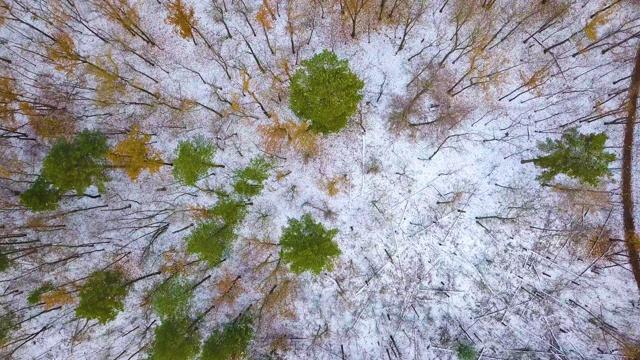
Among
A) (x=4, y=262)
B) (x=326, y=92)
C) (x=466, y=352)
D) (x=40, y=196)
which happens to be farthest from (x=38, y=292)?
(x=466, y=352)

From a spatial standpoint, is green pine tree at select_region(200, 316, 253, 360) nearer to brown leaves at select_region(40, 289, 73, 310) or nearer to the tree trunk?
brown leaves at select_region(40, 289, 73, 310)

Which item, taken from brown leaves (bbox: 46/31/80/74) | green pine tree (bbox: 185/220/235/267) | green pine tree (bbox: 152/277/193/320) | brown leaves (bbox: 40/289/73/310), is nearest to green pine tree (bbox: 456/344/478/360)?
green pine tree (bbox: 185/220/235/267)

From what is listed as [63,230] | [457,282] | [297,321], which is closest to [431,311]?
[457,282]

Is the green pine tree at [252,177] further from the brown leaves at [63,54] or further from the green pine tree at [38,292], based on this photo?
the green pine tree at [38,292]

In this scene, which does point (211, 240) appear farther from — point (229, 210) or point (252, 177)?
point (252, 177)

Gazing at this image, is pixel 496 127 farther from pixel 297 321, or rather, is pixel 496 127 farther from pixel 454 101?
pixel 297 321

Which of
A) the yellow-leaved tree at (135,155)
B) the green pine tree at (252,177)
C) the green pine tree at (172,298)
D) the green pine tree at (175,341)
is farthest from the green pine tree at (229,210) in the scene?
the green pine tree at (175,341)

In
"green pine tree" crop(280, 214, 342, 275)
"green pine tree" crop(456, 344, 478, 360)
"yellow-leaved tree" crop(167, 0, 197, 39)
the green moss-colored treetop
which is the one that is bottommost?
"green pine tree" crop(456, 344, 478, 360)
